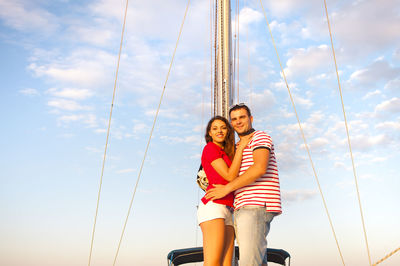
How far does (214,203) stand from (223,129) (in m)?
0.68

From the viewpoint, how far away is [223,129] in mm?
3684

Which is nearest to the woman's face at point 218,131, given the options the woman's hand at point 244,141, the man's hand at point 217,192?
the woman's hand at point 244,141

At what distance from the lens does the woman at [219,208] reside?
336 cm

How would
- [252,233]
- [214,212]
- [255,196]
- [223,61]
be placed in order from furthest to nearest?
[223,61], [214,212], [255,196], [252,233]

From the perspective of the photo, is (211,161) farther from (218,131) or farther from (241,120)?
(241,120)

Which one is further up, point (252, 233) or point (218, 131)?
point (218, 131)

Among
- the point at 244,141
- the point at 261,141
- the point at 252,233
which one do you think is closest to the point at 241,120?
the point at 244,141

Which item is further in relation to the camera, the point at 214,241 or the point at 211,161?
the point at 211,161

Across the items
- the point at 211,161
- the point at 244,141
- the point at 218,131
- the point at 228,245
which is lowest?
the point at 228,245

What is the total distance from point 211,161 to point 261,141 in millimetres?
481

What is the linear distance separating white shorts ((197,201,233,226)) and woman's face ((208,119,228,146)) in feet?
1.88

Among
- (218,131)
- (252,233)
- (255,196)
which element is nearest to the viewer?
(252,233)

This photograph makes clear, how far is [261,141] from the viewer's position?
3.27m

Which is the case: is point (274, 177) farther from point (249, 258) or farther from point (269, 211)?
point (249, 258)
